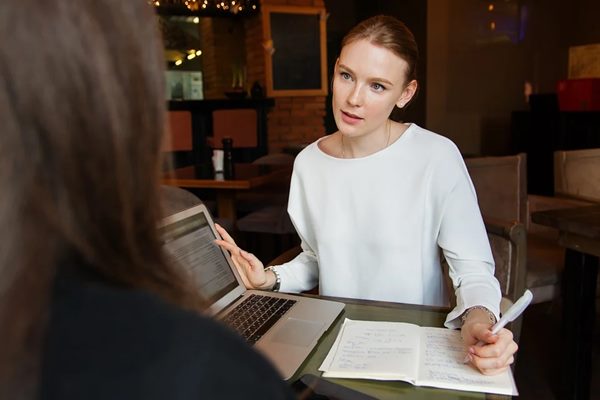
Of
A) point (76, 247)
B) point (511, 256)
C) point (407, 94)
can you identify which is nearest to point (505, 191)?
point (511, 256)

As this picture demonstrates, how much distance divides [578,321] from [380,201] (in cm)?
117

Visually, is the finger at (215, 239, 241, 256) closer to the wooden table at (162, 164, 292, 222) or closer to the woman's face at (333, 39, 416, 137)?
the woman's face at (333, 39, 416, 137)

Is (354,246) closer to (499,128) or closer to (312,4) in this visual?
(312,4)

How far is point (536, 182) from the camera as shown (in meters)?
5.61

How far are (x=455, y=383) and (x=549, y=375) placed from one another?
1813 millimetres

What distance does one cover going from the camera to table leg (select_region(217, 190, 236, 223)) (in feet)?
10.8

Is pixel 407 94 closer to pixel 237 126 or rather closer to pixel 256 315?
pixel 256 315

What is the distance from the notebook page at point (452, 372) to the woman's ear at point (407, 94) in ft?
2.00

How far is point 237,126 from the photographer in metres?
5.38

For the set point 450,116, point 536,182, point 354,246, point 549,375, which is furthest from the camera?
point 450,116

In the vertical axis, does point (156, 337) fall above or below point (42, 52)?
below

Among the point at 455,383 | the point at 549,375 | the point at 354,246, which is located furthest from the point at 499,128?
the point at 455,383

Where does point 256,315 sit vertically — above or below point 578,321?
above

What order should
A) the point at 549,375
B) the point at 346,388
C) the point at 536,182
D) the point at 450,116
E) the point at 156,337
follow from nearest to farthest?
the point at 156,337 → the point at 346,388 → the point at 549,375 → the point at 536,182 → the point at 450,116
